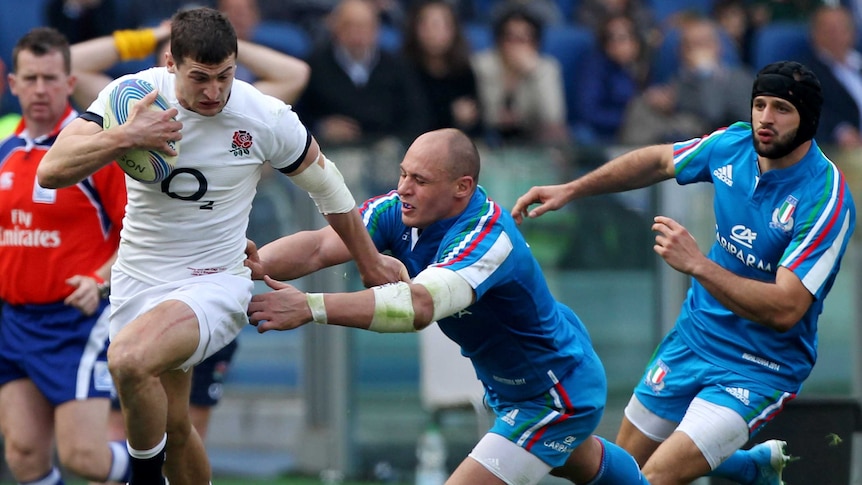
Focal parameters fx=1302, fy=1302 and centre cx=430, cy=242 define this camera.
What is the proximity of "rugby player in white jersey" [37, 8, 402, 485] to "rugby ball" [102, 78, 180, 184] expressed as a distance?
2.1 inches

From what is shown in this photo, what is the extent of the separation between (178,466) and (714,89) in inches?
245

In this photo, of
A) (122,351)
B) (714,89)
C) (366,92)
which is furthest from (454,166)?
(714,89)

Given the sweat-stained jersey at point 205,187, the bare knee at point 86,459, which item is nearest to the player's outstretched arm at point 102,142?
the sweat-stained jersey at point 205,187

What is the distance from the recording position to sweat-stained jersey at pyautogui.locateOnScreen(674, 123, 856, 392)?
20.1 feet

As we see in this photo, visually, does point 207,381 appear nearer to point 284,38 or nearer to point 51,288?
point 51,288

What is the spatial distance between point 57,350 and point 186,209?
2232mm

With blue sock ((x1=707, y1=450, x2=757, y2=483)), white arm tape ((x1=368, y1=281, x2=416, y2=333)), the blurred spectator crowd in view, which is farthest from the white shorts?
the blurred spectator crowd

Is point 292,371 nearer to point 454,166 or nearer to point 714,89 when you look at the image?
point 714,89

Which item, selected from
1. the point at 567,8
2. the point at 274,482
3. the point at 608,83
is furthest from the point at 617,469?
the point at 567,8

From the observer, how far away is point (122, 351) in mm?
5371

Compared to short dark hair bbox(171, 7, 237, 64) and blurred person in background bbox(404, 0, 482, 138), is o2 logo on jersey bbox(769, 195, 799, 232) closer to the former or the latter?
short dark hair bbox(171, 7, 237, 64)

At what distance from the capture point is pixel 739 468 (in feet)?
22.6

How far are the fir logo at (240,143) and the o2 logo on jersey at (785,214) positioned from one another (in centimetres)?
252

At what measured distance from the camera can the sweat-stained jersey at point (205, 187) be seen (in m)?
5.55
